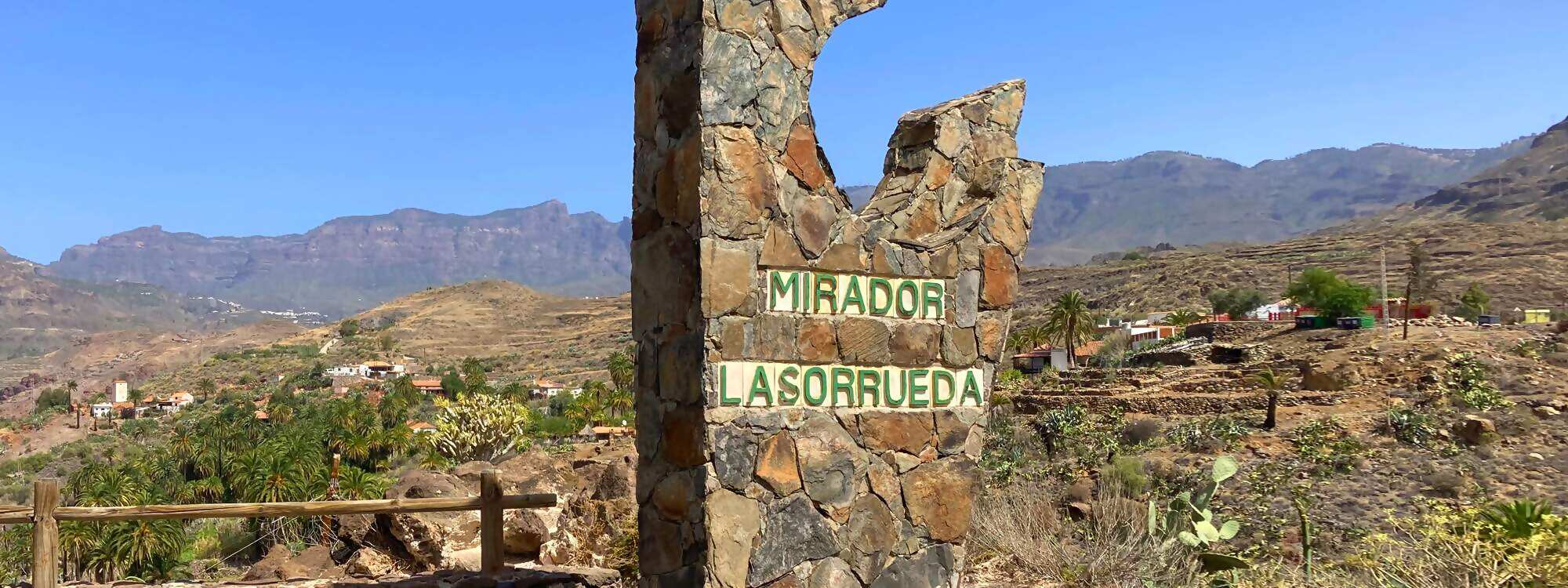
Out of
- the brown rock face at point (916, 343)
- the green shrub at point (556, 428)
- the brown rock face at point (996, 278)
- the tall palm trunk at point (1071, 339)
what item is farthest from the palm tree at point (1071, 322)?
the brown rock face at point (916, 343)

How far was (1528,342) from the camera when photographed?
35.9 metres

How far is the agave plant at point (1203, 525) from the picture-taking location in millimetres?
9095

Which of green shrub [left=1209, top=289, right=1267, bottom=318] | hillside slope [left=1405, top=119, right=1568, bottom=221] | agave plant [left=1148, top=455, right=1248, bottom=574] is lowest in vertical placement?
agave plant [left=1148, top=455, right=1248, bottom=574]

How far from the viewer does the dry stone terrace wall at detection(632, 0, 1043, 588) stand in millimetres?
6746

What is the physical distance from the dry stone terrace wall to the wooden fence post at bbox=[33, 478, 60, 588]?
4617mm

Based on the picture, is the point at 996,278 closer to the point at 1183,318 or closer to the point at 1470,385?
the point at 1470,385

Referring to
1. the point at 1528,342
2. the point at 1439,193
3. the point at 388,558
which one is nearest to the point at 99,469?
the point at 388,558

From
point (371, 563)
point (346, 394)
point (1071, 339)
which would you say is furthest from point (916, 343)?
point (346, 394)

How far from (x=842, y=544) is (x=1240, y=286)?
7518 centimetres

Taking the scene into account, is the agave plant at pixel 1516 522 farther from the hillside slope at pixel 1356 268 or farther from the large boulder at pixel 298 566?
the hillside slope at pixel 1356 268

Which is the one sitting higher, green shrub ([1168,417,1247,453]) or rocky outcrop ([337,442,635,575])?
rocky outcrop ([337,442,635,575])

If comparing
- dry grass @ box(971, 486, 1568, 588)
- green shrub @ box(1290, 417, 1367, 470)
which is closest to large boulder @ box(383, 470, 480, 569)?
dry grass @ box(971, 486, 1568, 588)

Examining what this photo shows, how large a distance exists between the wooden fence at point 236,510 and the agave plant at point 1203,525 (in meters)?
4.86

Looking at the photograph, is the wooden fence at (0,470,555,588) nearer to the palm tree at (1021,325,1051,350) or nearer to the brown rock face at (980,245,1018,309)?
the brown rock face at (980,245,1018,309)
